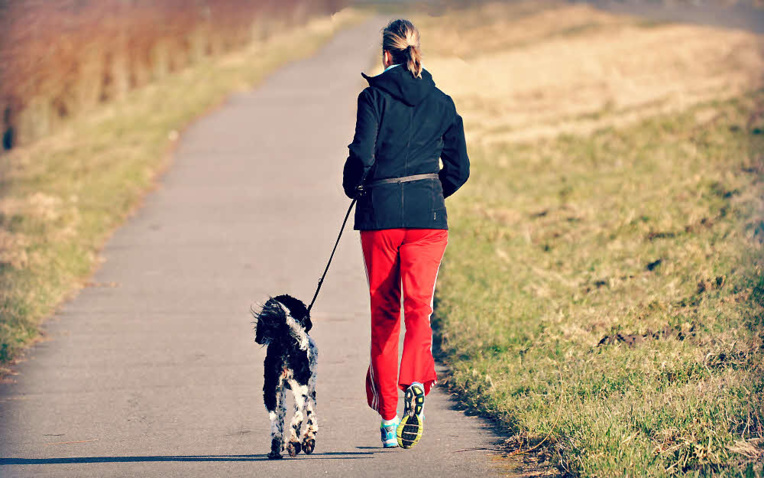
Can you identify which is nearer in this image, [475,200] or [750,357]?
[750,357]

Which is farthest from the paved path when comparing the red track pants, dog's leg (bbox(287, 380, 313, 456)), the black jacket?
the black jacket

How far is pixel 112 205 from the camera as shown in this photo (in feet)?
46.3

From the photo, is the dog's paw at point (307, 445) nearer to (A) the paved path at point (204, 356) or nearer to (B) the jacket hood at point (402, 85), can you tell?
(A) the paved path at point (204, 356)

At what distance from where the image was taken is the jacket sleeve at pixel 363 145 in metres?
5.68

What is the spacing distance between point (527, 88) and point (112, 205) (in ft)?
58.4

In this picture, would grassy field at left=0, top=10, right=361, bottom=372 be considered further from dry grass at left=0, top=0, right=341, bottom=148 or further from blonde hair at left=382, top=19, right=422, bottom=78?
blonde hair at left=382, top=19, right=422, bottom=78

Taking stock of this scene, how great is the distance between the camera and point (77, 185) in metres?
15.9

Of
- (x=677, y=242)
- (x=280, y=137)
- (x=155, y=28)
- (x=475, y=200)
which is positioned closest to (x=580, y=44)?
(x=155, y=28)

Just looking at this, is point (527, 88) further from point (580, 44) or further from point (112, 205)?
point (112, 205)

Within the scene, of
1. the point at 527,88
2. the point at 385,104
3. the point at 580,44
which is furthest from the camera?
the point at 580,44

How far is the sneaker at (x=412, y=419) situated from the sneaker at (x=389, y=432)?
8.4 inches

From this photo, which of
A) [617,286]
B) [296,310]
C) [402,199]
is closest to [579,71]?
[617,286]

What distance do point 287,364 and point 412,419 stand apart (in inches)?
28.1

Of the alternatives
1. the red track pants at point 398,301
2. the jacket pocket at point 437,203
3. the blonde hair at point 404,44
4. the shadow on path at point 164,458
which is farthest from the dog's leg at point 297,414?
the blonde hair at point 404,44
